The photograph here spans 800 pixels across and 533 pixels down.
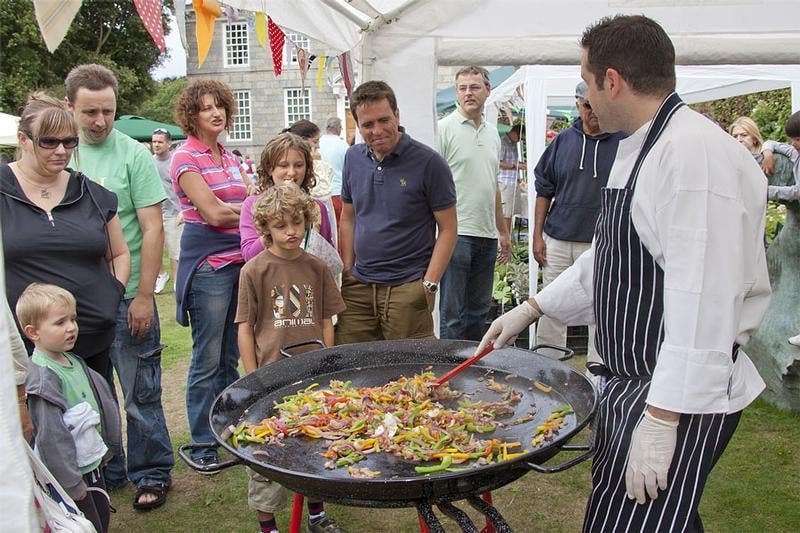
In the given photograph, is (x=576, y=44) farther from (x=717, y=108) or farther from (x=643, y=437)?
(x=717, y=108)

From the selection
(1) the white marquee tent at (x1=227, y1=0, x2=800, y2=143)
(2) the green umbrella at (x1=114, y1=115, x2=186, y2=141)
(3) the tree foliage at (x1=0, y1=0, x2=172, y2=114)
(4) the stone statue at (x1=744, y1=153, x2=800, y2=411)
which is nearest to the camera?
(1) the white marquee tent at (x1=227, y1=0, x2=800, y2=143)

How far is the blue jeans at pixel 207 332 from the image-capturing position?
358 centimetres

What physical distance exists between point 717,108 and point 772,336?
39.5 feet

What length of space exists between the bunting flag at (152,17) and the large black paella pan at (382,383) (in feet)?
4.11

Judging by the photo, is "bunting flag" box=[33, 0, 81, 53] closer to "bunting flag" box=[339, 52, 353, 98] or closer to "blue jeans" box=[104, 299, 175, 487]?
"blue jeans" box=[104, 299, 175, 487]

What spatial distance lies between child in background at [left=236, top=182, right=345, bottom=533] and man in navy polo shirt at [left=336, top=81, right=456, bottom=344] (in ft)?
1.91

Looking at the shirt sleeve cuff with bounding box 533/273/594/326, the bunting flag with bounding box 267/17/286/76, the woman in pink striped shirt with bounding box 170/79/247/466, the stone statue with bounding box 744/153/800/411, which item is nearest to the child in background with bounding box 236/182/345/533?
the woman in pink striped shirt with bounding box 170/79/247/466

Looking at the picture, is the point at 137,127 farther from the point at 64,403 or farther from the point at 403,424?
the point at 403,424

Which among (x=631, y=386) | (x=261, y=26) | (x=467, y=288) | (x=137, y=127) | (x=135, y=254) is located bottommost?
(x=467, y=288)

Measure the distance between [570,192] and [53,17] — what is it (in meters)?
3.67

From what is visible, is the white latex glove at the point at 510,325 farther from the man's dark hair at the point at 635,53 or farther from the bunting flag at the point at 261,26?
the bunting flag at the point at 261,26

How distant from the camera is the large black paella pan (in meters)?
1.71

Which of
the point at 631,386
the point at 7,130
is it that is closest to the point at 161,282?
the point at 7,130

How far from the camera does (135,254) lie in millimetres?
3488
